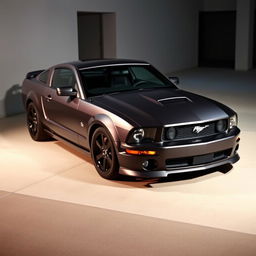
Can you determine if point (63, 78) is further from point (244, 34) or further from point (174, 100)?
point (244, 34)

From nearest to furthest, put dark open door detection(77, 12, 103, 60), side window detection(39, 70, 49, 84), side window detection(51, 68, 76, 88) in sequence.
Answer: side window detection(51, 68, 76, 88) → side window detection(39, 70, 49, 84) → dark open door detection(77, 12, 103, 60)

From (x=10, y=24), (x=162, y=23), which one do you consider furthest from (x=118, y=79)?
(x=162, y=23)

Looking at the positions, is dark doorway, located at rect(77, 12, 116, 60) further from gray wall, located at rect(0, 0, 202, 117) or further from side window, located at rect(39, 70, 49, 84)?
side window, located at rect(39, 70, 49, 84)

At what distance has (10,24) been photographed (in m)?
9.87

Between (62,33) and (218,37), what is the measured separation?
1221 cm

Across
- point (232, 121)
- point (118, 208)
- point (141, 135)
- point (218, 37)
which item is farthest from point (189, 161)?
point (218, 37)

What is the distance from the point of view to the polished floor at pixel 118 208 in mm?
3938

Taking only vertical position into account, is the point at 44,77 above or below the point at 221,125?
above

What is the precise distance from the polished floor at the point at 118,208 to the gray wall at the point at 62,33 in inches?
139

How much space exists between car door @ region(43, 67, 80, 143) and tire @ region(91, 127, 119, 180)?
528mm

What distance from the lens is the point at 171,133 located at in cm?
513

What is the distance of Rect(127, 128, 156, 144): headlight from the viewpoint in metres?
5.11

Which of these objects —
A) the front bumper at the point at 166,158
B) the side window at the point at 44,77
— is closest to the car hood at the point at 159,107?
the front bumper at the point at 166,158

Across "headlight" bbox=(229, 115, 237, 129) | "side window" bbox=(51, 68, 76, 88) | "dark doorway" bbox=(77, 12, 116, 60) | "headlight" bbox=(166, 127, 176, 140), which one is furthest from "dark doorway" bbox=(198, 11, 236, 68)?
"headlight" bbox=(166, 127, 176, 140)
